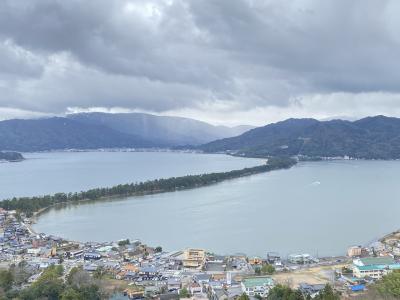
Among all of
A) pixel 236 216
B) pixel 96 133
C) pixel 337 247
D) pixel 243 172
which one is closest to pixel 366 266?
pixel 337 247

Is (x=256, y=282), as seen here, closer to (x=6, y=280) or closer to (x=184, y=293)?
(x=184, y=293)

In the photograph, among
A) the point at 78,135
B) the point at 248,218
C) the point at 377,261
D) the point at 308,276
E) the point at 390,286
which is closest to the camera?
the point at 390,286

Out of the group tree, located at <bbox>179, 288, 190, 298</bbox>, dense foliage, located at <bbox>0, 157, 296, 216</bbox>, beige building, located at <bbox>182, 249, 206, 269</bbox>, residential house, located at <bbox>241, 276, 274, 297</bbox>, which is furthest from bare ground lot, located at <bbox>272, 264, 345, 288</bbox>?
dense foliage, located at <bbox>0, 157, 296, 216</bbox>

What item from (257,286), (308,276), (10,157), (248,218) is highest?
(10,157)

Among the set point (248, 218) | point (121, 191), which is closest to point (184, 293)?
point (248, 218)

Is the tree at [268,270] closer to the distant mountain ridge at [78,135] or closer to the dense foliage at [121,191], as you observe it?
the dense foliage at [121,191]

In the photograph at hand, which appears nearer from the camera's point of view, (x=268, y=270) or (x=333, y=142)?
(x=268, y=270)

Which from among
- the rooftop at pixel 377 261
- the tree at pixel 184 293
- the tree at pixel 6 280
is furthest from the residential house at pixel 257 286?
the tree at pixel 6 280
